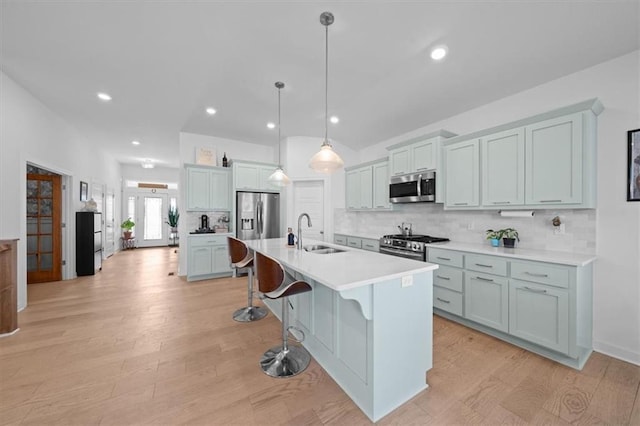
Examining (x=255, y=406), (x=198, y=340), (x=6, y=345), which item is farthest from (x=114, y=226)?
(x=255, y=406)

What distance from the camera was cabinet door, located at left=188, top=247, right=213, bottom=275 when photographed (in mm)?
4664

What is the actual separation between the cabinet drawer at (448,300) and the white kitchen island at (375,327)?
47.9 inches

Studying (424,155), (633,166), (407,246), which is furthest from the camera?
(424,155)

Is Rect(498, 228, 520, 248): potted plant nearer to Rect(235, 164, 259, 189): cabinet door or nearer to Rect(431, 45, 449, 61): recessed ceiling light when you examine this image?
Rect(431, 45, 449, 61): recessed ceiling light

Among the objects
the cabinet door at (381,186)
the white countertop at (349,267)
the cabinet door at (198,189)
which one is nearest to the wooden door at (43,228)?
the cabinet door at (198,189)

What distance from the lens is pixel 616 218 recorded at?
228 centimetres

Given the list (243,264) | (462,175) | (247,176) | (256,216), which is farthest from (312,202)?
(462,175)

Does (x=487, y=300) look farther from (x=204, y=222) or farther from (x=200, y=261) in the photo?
(x=204, y=222)

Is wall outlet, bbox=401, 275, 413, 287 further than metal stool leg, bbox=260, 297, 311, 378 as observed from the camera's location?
No

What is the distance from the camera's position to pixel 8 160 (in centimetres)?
311

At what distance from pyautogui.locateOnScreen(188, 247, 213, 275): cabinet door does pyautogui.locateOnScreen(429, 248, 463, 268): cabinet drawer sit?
12.9 ft

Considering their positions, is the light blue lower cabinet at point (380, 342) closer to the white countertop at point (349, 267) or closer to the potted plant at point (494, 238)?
the white countertop at point (349, 267)

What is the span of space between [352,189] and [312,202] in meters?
0.90

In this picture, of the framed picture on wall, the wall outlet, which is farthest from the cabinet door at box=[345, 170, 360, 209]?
the framed picture on wall
